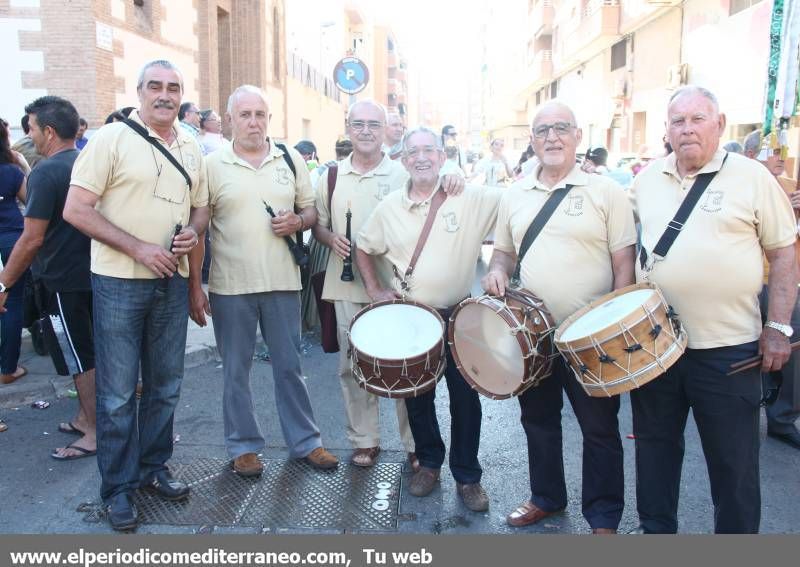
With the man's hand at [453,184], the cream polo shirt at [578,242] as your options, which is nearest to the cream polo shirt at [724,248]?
the cream polo shirt at [578,242]

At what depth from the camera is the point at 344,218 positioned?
4.25m

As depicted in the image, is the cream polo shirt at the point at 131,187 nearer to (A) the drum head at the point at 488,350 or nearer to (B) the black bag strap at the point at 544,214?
(A) the drum head at the point at 488,350

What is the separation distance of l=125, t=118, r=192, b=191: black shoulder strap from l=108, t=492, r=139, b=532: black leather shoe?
5.46ft

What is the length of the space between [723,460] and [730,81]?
49.8ft

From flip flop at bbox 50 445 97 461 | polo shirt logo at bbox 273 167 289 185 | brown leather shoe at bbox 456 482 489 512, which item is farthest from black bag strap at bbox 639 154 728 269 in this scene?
flip flop at bbox 50 445 97 461

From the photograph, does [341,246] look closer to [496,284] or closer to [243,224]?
[243,224]

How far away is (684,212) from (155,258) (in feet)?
8.05

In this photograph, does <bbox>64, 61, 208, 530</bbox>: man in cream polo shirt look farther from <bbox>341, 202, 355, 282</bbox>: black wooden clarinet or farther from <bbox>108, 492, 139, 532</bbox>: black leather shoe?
<bbox>341, 202, 355, 282</bbox>: black wooden clarinet

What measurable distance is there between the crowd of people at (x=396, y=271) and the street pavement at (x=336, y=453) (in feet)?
0.44

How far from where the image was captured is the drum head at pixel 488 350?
3.22m

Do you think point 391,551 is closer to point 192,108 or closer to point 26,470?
point 26,470

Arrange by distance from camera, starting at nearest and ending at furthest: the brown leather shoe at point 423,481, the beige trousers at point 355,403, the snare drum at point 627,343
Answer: the snare drum at point 627,343, the brown leather shoe at point 423,481, the beige trousers at point 355,403

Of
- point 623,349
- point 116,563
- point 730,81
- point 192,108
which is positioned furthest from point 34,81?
point 730,81

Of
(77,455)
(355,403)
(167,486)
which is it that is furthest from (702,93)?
(77,455)
